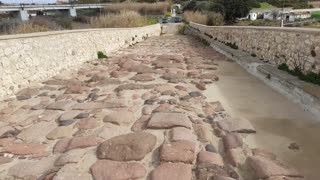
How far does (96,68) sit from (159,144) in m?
5.11

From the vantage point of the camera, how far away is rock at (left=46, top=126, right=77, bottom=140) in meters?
3.61

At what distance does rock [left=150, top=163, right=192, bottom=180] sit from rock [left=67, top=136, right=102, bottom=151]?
3.00ft

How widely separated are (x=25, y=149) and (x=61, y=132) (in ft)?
1.65

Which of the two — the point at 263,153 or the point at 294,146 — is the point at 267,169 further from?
the point at 294,146

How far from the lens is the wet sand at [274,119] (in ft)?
10.0

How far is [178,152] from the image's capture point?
A: 307cm

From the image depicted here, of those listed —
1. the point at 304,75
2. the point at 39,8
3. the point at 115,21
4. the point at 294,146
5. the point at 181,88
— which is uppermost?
the point at 39,8

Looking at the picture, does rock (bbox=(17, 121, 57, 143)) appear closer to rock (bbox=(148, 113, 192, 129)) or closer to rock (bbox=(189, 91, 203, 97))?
rock (bbox=(148, 113, 192, 129))

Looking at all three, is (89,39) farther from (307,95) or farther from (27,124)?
(307,95)

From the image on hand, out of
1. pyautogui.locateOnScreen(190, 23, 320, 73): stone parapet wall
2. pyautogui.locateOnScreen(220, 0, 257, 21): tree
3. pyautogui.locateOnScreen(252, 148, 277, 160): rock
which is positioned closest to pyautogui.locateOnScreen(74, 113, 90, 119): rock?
pyautogui.locateOnScreen(252, 148, 277, 160): rock

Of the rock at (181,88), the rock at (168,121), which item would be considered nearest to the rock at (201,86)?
the rock at (181,88)

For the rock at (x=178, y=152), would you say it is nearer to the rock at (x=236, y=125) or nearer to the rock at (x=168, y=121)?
the rock at (x=168, y=121)

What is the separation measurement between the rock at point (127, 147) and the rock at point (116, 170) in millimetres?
98

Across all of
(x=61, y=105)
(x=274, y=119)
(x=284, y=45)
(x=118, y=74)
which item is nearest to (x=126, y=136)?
(x=61, y=105)
